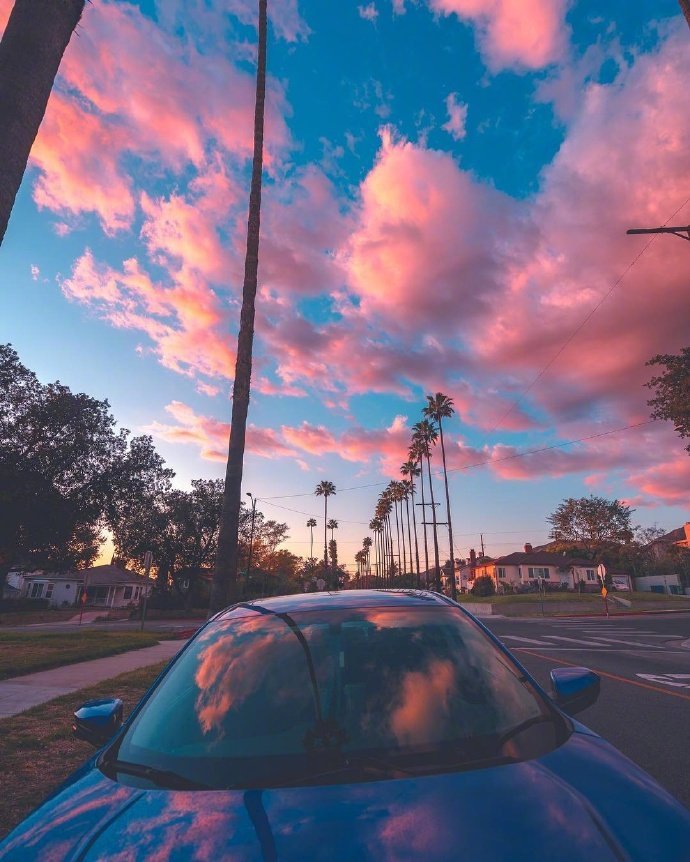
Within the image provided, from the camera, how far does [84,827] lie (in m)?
1.45

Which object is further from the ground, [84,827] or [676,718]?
[84,827]

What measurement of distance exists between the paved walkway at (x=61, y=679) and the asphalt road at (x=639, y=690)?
4902mm

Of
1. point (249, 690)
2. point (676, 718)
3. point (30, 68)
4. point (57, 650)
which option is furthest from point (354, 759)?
point (57, 650)

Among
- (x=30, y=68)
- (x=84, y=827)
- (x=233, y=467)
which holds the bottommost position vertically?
(x=84, y=827)

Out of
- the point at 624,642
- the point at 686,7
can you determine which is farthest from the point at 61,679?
the point at 686,7

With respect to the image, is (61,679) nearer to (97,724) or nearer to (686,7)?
(97,724)

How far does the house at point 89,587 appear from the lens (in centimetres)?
7319

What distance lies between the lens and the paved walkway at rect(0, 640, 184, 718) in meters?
7.42

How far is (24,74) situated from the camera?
448cm

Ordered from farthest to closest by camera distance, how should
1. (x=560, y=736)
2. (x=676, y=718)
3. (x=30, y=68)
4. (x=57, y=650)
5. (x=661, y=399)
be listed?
(x=661, y=399) < (x=57, y=650) < (x=676, y=718) < (x=30, y=68) < (x=560, y=736)

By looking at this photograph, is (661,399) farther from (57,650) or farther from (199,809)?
(199,809)

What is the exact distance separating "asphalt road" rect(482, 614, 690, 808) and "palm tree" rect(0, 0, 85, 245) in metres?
7.10

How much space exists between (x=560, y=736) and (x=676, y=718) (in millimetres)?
6016

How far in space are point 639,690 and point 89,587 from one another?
80.1m
